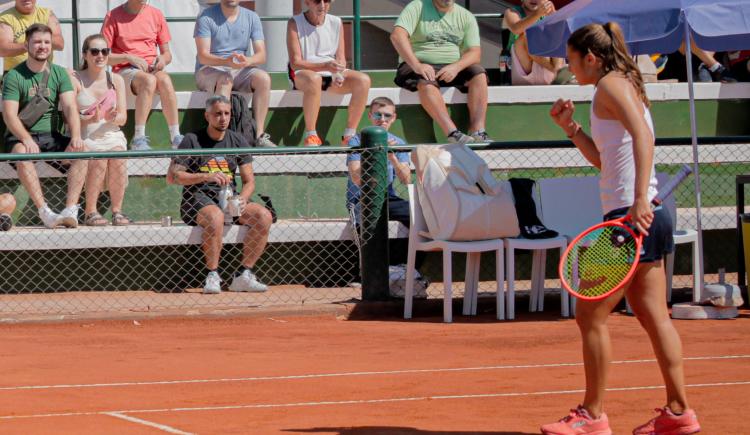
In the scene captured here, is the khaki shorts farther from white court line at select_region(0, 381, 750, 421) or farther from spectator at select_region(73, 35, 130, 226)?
white court line at select_region(0, 381, 750, 421)

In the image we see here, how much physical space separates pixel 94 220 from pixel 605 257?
6.81 meters

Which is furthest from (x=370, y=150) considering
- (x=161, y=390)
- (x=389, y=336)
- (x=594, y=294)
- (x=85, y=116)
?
(x=594, y=294)

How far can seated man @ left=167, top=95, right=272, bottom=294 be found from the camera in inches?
442

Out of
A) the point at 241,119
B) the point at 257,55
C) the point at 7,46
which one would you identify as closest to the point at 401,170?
the point at 241,119

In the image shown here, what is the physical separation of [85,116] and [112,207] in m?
0.93

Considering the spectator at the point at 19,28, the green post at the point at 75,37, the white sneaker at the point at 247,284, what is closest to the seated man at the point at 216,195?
the white sneaker at the point at 247,284

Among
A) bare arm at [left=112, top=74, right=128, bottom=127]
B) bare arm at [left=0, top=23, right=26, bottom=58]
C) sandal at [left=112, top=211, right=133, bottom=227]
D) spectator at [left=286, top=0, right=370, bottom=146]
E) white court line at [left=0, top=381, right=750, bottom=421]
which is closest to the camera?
white court line at [left=0, top=381, right=750, bottom=421]

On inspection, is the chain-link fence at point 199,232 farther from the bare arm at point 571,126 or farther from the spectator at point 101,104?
the bare arm at point 571,126

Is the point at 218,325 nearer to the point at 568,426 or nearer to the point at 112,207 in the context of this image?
the point at 112,207

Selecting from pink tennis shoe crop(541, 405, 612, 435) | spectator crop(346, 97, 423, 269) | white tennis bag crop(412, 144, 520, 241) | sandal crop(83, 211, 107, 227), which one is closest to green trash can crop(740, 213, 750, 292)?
white tennis bag crop(412, 144, 520, 241)

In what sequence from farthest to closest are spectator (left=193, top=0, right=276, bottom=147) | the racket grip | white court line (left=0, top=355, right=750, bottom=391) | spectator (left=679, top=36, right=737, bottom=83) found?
spectator (left=679, top=36, right=737, bottom=83), spectator (left=193, top=0, right=276, bottom=147), white court line (left=0, top=355, right=750, bottom=391), the racket grip

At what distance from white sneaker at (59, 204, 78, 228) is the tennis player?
255 inches

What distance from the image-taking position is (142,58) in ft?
42.4

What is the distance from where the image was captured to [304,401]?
720cm
